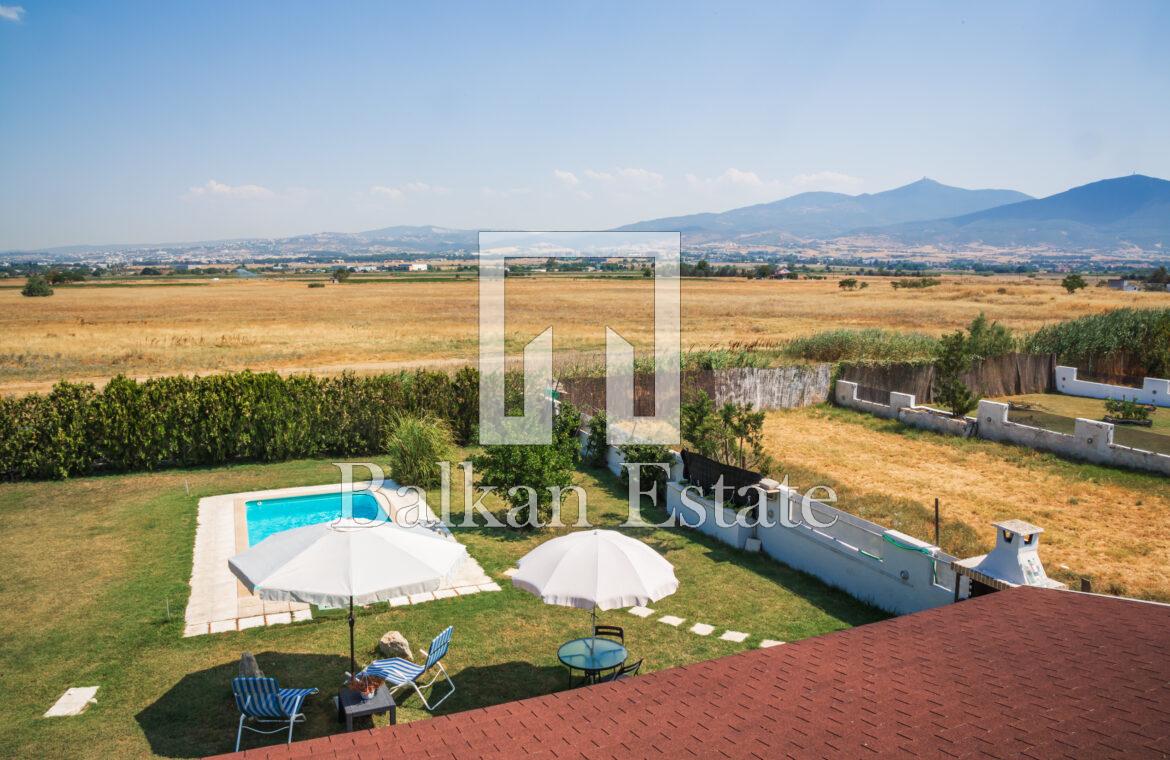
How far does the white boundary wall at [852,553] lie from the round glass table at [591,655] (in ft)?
13.7

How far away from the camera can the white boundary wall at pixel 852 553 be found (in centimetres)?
963

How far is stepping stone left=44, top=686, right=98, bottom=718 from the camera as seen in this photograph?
7512 millimetres

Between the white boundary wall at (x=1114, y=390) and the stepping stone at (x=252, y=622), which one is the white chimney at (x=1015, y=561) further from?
the white boundary wall at (x=1114, y=390)

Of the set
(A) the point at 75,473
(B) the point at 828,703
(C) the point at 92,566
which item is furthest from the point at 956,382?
(A) the point at 75,473

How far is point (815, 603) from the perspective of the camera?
10.6 m

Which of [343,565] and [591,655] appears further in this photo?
[591,655]

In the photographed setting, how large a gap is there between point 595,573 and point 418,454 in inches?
364

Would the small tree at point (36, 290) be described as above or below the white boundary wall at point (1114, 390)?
above

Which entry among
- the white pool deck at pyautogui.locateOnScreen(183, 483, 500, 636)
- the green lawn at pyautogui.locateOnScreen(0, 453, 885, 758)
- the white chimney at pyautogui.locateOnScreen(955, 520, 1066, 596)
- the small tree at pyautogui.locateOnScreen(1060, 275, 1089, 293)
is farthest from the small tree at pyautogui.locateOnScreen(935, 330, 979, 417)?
the small tree at pyautogui.locateOnScreen(1060, 275, 1089, 293)

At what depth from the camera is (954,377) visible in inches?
899

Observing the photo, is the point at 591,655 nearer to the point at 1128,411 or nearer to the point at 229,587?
the point at 229,587

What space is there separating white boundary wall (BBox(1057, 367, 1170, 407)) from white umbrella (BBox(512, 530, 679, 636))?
952 inches

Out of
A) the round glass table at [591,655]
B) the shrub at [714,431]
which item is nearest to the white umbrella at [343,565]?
the round glass table at [591,655]

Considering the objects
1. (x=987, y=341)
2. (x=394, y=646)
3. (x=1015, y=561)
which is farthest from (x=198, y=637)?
(x=987, y=341)
